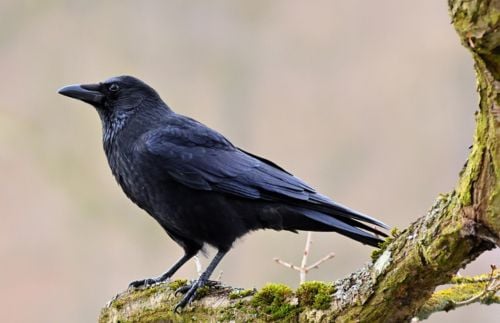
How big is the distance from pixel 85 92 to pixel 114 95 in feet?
0.68

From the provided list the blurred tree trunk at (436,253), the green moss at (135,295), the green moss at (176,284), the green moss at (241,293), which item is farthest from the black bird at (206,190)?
the blurred tree trunk at (436,253)

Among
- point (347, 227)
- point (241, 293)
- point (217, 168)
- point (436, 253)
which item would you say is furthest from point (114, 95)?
point (436, 253)

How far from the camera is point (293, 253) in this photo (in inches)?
359

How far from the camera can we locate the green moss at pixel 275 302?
3.23m

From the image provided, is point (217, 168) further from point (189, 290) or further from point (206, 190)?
point (189, 290)

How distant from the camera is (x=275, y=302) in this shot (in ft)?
10.9

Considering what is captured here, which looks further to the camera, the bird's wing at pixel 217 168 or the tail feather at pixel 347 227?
the bird's wing at pixel 217 168

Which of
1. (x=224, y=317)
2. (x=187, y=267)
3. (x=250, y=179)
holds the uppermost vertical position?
(x=187, y=267)

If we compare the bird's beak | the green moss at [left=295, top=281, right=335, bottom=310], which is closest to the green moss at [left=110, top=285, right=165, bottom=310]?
the green moss at [left=295, top=281, right=335, bottom=310]

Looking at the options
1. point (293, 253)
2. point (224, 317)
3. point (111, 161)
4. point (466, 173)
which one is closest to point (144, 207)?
point (111, 161)

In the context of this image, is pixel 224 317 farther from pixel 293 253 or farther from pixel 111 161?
pixel 293 253

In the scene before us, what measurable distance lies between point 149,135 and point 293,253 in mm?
4578

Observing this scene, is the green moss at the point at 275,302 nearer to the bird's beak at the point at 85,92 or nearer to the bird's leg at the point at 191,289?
the bird's leg at the point at 191,289

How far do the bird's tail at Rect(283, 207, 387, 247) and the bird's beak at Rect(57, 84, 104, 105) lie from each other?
1.66 meters
